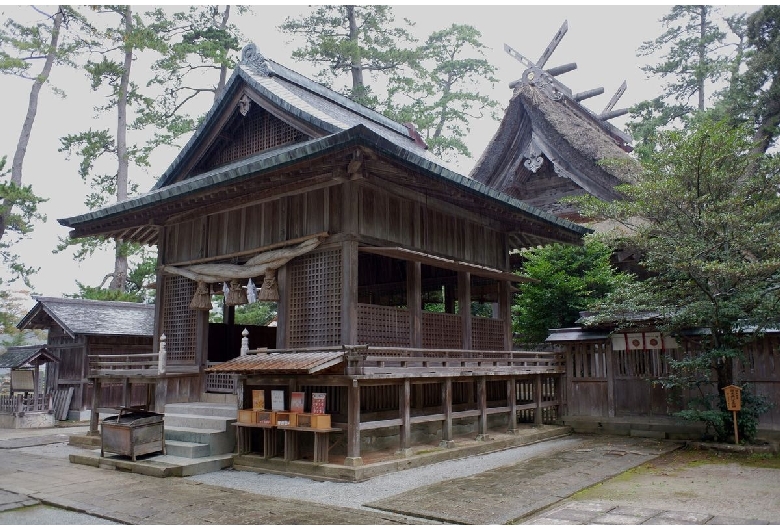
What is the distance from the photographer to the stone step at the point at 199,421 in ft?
36.8

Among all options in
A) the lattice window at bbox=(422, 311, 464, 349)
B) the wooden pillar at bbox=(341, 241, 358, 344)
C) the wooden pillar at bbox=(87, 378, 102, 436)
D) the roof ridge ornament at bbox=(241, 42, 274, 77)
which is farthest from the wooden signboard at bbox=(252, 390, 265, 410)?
the roof ridge ornament at bbox=(241, 42, 274, 77)

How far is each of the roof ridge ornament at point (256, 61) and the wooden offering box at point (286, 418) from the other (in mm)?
7897

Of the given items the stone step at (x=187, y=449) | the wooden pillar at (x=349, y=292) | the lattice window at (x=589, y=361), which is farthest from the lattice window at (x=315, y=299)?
the lattice window at (x=589, y=361)

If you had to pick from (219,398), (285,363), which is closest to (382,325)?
(285,363)

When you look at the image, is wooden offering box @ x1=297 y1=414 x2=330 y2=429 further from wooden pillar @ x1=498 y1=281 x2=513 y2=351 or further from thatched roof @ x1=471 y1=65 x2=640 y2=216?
thatched roof @ x1=471 y1=65 x2=640 y2=216

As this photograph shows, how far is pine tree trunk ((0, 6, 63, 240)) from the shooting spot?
25.5 meters

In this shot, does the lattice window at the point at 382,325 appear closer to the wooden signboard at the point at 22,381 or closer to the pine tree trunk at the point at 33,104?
the wooden signboard at the point at 22,381

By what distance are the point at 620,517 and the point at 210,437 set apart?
23.2ft

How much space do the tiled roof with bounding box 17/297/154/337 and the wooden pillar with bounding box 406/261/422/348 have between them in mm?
12786

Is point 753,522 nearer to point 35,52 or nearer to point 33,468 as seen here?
point 33,468

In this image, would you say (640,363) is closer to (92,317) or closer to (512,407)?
(512,407)

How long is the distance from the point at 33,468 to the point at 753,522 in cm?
1115

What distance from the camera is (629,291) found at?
42.8 feet

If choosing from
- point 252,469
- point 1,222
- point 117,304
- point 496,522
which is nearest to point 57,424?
point 117,304
